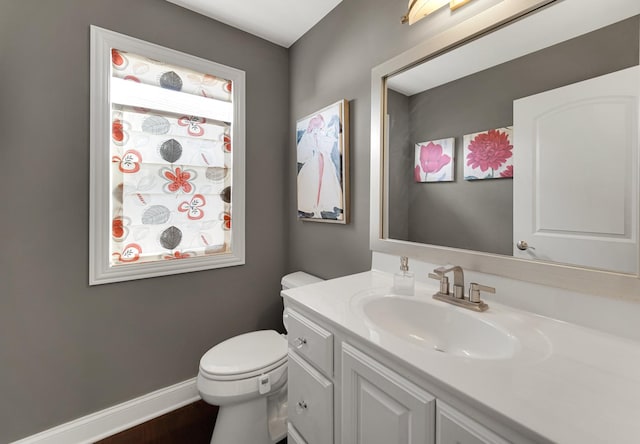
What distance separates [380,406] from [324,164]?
1.26 meters

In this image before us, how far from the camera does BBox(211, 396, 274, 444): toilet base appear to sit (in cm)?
127

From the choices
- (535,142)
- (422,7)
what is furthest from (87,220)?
(535,142)

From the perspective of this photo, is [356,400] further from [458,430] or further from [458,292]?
[458,292]

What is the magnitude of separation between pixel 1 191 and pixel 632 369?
2.21m

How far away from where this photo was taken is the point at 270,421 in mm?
1456

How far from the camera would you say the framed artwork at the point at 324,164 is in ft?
4.95

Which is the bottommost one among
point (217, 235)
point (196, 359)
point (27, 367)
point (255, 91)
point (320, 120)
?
point (196, 359)

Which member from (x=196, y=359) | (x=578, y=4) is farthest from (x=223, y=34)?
(x=196, y=359)

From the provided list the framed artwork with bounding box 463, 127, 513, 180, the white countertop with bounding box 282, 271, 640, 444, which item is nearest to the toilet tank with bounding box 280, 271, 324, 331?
the white countertop with bounding box 282, 271, 640, 444

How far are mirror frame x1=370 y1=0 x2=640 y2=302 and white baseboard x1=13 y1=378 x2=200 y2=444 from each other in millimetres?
1483

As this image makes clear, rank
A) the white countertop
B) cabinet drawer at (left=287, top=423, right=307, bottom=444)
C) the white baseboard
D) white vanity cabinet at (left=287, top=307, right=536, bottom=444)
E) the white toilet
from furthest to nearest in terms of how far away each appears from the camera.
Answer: the white baseboard < the white toilet < cabinet drawer at (left=287, top=423, right=307, bottom=444) < white vanity cabinet at (left=287, top=307, right=536, bottom=444) < the white countertop

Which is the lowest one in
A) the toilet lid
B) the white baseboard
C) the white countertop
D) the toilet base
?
the white baseboard

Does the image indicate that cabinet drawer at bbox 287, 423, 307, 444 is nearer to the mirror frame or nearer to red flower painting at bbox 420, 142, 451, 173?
the mirror frame

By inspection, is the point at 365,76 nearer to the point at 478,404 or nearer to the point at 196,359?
the point at 478,404
